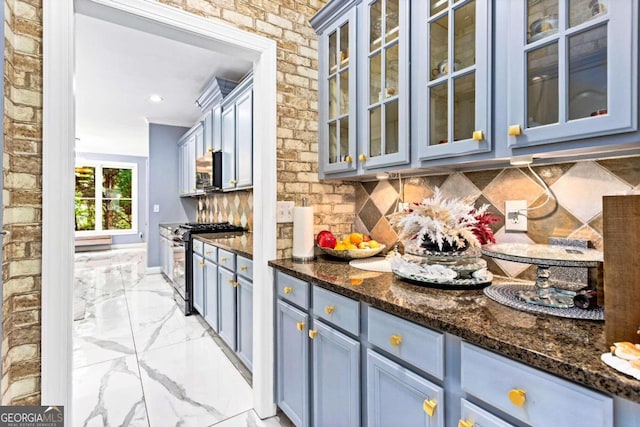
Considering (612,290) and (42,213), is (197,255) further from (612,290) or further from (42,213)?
(612,290)

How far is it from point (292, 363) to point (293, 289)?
0.40m

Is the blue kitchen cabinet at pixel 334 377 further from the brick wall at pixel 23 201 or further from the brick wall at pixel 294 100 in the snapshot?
the brick wall at pixel 23 201

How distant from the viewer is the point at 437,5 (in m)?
1.29

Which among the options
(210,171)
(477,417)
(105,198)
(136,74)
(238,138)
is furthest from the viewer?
(105,198)

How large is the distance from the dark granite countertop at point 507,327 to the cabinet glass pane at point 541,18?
2.84ft

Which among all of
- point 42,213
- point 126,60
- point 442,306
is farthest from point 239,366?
point 126,60

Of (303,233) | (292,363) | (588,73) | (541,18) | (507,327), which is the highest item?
(541,18)

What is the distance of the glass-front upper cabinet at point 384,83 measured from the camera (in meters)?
1.42

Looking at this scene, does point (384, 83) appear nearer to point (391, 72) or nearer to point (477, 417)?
point (391, 72)

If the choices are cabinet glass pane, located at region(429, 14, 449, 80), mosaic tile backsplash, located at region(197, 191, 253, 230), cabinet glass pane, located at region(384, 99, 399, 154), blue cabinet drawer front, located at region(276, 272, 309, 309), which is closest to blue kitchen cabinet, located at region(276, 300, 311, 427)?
blue cabinet drawer front, located at region(276, 272, 309, 309)

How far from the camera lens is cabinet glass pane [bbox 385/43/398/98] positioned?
1485 mm

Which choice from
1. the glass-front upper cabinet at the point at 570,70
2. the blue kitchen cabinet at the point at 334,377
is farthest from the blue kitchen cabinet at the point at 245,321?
the glass-front upper cabinet at the point at 570,70

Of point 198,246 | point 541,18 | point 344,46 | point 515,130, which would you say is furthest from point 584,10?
point 198,246

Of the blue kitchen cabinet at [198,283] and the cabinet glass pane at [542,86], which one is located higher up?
the cabinet glass pane at [542,86]
